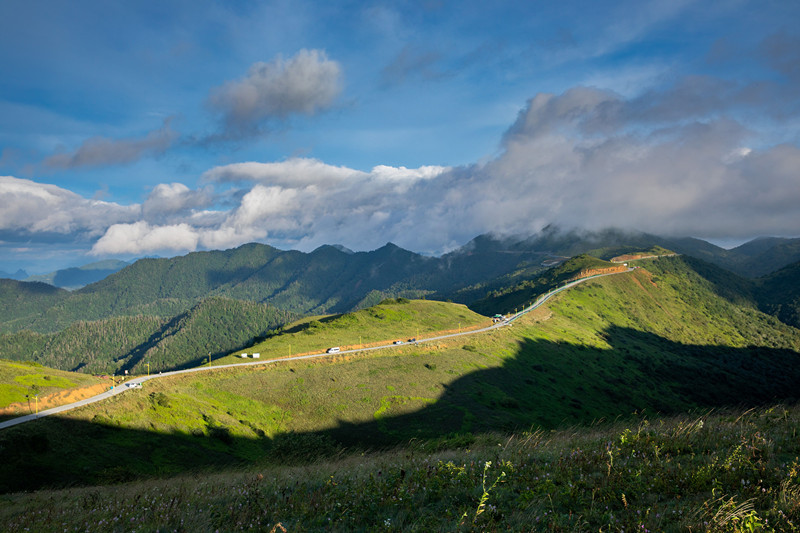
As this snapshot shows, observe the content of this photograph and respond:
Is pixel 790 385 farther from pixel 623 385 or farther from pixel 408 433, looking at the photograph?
pixel 408 433

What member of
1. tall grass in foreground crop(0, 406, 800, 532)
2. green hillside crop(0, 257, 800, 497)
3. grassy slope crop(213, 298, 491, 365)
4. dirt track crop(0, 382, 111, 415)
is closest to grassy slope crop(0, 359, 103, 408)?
dirt track crop(0, 382, 111, 415)

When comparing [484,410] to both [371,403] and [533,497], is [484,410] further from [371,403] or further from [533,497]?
[533,497]

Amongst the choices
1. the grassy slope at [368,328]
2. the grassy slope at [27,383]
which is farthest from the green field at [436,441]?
the grassy slope at [27,383]

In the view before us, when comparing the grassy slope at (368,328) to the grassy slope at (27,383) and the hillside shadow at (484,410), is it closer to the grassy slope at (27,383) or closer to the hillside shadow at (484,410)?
the grassy slope at (27,383)

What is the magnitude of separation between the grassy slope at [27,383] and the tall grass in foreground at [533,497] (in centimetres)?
5434

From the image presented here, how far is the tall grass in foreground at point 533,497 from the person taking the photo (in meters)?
7.34

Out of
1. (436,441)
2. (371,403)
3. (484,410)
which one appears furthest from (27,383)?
(484,410)

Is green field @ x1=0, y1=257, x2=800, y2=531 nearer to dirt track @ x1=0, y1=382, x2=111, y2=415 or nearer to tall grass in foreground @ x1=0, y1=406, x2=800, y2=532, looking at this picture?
tall grass in foreground @ x1=0, y1=406, x2=800, y2=532

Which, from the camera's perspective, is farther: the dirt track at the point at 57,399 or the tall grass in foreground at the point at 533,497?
the dirt track at the point at 57,399

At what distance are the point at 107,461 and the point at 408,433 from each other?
133ft

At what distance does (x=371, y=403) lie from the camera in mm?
73312

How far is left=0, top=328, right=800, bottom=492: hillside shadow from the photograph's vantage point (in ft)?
123

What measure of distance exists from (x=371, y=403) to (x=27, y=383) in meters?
53.6

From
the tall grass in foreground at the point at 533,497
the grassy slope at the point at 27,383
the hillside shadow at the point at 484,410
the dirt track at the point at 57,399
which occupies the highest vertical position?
the tall grass in foreground at the point at 533,497
